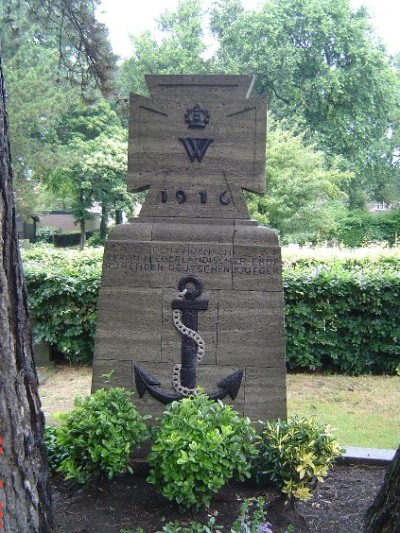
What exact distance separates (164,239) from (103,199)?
96.0ft

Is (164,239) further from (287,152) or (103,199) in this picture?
(103,199)

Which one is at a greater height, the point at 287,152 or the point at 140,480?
the point at 287,152

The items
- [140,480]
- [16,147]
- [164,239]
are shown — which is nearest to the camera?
[140,480]

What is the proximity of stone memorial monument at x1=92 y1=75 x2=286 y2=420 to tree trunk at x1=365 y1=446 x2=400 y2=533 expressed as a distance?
1890 millimetres

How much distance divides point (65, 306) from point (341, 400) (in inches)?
154

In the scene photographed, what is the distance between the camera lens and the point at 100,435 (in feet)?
13.6

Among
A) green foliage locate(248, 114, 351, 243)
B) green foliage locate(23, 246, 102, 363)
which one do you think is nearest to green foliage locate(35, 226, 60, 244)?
green foliage locate(248, 114, 351, 243)

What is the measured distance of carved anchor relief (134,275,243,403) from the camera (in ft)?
16.4

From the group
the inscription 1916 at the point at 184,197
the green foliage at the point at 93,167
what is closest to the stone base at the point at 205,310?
→ the inscription 1916 at the point at 184,197

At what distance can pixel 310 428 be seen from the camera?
171 inches

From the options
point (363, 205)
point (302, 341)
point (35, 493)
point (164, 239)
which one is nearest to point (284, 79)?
point (363, 205)

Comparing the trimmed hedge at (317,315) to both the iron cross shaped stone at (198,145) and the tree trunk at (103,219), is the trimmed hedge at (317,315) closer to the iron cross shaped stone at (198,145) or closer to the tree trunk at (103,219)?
the iron cross shaped stone at (198,145)

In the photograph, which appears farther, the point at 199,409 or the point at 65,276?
the point at 65,276

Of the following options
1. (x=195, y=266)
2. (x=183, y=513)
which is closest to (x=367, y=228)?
(x=195, y=266)
